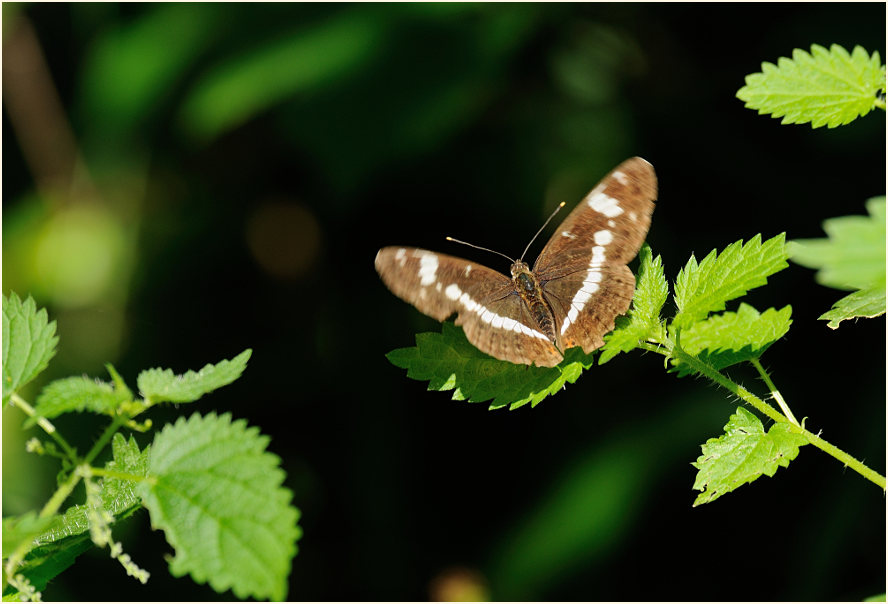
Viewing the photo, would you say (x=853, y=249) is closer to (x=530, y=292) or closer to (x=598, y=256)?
(x=598, y=256)

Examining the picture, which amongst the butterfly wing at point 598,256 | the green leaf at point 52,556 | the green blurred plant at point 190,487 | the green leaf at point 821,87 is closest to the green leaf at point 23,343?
the green blurred plant at point 190,487

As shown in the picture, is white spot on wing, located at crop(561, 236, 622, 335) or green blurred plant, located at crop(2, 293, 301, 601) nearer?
green blurred plant, located at crop(2, 293, 301, 601)

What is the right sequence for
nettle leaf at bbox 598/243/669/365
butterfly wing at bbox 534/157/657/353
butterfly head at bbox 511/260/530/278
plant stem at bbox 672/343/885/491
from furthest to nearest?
butterfly head at bbox 511/260/530/278
butterfly wing at bbox 534/157/657/353
nettle leaf at bbox 598/243/669/365
plant stem at bbox 672/343/885/491

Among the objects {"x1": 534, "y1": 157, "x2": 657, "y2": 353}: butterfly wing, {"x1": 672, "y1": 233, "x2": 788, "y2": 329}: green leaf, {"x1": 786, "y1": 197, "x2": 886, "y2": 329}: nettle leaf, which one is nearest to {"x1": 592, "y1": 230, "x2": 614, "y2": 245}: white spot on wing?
{"x1": 534, "y1": 157, "x2": 657, "y2": 353}: butterfly wing

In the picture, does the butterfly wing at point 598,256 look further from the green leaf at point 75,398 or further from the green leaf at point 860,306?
the green leaf at point 75,398

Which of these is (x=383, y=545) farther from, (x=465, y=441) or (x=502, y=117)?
(x=502, y=117)

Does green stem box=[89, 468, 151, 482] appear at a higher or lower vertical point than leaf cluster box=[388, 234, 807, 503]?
higher

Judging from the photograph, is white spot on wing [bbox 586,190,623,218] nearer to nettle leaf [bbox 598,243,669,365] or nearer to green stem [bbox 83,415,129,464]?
nettle leaf [bbox 598,243,669,365]
